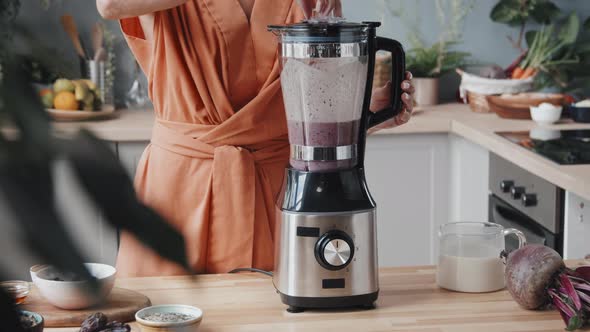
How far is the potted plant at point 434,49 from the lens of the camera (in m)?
3.24

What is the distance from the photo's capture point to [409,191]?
2.87m

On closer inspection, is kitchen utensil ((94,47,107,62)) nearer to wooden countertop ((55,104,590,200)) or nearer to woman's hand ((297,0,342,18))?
wooden countertop ((55,104,590,200))

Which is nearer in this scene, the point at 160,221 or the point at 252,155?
the point at 160,221

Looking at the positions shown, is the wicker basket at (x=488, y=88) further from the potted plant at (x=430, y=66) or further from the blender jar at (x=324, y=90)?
the blender jar at (x=324, y=90)

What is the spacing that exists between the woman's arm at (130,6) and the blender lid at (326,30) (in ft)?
1.10

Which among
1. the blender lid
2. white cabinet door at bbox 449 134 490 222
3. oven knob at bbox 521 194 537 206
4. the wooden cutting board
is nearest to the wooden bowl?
white cabinet door at bbox 449 134 490 222

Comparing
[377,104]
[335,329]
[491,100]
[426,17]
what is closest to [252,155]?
[377,104]

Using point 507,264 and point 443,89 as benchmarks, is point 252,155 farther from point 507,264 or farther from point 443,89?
point 443,89

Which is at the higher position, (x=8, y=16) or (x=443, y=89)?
A: (x=8, y=16)

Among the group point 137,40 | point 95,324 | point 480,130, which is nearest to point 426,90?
point 480,130

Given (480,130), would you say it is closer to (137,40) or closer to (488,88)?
(488,88)

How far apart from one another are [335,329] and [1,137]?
962mm

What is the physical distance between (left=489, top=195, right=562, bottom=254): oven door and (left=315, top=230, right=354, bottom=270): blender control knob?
108 cm

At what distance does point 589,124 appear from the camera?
8.93ft
